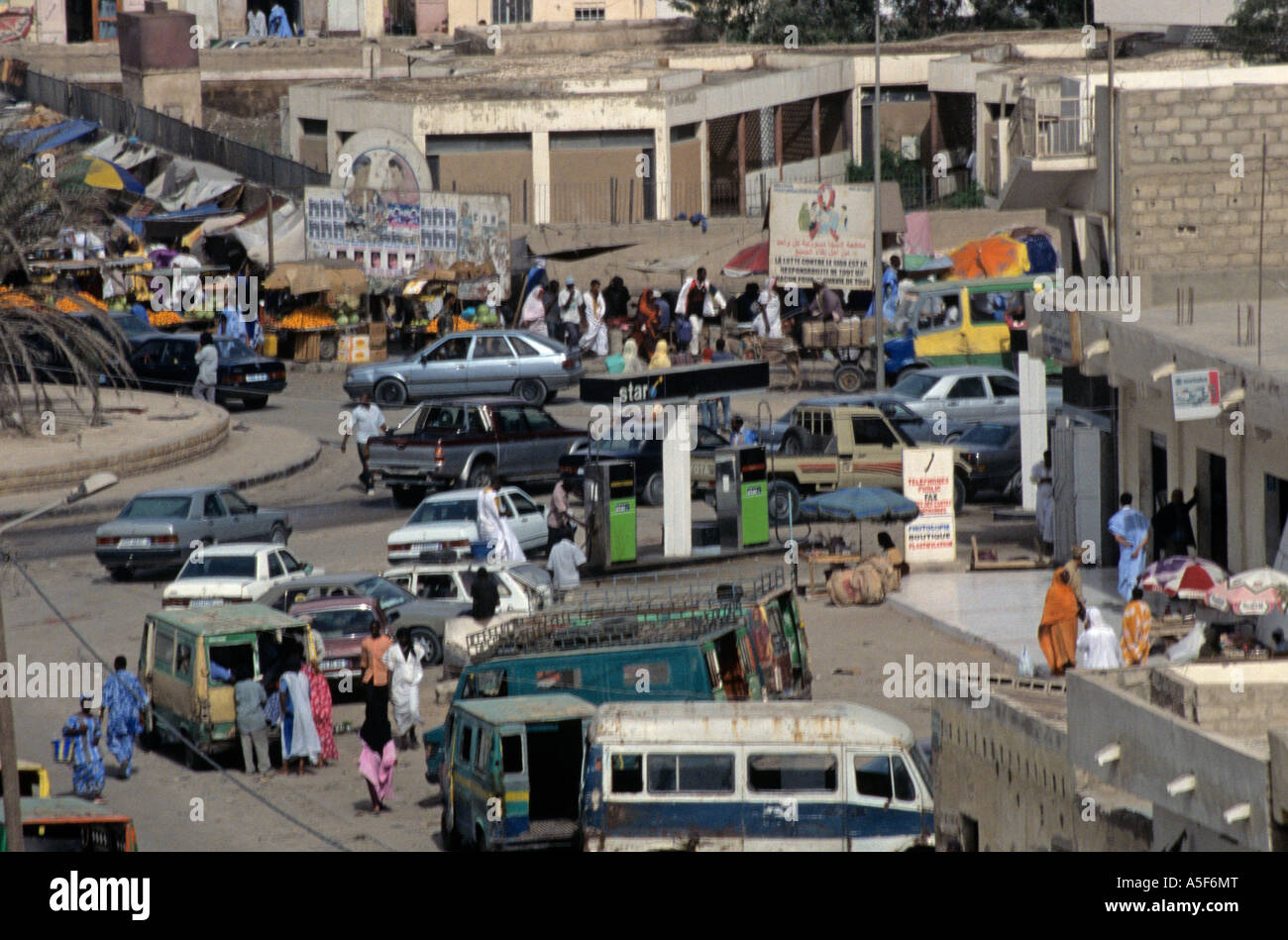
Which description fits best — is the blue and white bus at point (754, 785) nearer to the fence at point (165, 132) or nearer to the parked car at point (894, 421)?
the parked car at point (894, 421)

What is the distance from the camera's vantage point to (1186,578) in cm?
1841

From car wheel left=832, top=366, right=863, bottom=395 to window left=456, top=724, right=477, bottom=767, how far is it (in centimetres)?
2178

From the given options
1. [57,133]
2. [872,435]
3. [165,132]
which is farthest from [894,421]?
[57,133]

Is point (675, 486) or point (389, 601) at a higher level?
point (675, 486)

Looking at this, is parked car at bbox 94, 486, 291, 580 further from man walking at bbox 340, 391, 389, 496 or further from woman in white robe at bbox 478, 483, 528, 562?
man walking at bbox 340, 391, 389, 496

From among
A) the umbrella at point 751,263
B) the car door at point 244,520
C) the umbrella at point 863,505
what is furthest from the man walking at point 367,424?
the umbrella at point 751,263

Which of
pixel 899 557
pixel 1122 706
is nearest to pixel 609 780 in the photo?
pixel 1122 706

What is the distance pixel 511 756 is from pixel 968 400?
1758 cm

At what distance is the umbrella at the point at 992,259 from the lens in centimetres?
4044

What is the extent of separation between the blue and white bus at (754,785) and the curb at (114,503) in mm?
15283

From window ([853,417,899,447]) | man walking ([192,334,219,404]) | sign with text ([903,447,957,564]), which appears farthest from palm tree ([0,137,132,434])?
sign with text ([903,447,957,564])

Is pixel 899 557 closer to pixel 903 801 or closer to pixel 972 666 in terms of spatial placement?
pixel 972 666

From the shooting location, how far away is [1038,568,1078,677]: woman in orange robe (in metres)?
18.9

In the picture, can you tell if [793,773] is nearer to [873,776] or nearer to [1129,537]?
[873,776]
